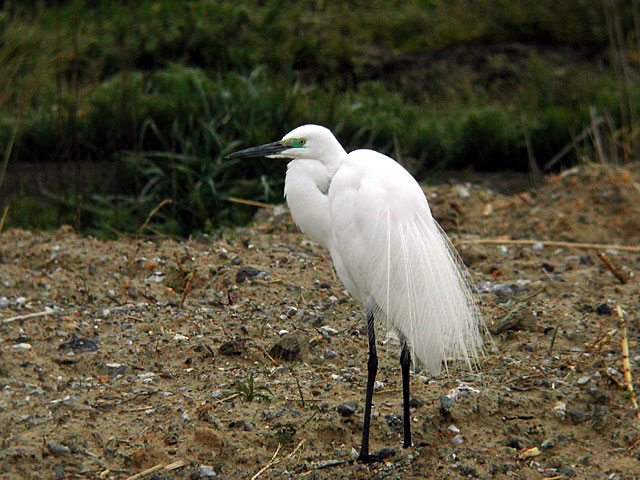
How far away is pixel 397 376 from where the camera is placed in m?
3.85

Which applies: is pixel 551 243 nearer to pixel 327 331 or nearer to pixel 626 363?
pixel 626 363

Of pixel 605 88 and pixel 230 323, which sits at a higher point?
pixel 605 88

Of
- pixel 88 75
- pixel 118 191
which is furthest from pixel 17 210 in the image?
pixel 88 75

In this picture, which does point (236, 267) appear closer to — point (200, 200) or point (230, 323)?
point (230, 323)

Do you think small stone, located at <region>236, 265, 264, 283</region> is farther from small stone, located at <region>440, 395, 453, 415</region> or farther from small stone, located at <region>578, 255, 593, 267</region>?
small stone, located at <region>578, 255, 593, 267</region>

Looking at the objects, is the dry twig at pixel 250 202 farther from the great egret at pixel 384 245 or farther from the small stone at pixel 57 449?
the small stone at pixel 57 449

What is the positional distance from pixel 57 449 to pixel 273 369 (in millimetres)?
1000

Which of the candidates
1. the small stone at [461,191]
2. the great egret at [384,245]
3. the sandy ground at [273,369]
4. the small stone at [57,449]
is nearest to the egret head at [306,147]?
the great egret at [384,245]

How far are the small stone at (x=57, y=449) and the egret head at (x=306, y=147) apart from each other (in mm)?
1251

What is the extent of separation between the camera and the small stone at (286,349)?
12.5ft

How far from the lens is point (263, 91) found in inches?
261

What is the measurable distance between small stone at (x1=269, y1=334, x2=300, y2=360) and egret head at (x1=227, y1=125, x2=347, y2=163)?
0.88 meters

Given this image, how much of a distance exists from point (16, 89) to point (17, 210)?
1107 mm

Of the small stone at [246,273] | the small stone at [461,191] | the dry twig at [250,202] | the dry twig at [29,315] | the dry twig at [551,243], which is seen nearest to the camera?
the dry twig at [29,315]
